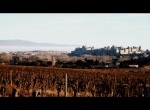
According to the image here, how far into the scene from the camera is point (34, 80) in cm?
2017
